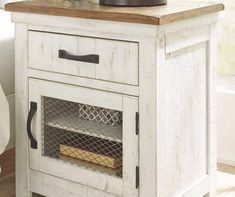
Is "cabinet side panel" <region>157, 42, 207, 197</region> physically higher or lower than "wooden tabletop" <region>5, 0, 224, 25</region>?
lower

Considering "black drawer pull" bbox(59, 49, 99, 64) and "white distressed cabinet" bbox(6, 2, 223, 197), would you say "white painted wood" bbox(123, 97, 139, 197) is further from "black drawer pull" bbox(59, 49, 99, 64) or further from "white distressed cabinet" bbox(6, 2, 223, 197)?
"black drawer pull" bbox(59, 49, 99, 64)

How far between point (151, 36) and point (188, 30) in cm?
18

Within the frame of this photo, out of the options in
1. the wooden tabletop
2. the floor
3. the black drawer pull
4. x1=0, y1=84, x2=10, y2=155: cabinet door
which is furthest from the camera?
the floor

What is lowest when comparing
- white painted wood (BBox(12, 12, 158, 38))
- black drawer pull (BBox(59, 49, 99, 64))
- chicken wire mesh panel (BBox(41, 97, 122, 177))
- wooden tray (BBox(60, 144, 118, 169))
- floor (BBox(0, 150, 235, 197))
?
floor (BBox(0, 150, 235, 197))

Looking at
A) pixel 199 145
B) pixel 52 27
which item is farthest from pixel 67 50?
pixel 199 145

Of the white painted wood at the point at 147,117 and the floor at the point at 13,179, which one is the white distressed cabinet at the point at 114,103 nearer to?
the white painted wood at the point at 147,117

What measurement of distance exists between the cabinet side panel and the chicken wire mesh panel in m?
0.14

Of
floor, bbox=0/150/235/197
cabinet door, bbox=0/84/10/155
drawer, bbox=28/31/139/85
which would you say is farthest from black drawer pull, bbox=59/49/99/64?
floor, bbox=0/150/235/197

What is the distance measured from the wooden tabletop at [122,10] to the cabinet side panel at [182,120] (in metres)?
0.12

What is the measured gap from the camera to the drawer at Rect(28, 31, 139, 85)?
4.89 feet

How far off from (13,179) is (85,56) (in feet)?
2.30

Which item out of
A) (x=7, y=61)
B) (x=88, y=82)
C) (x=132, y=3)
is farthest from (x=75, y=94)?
(x=7, y=61)

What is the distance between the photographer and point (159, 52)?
1.46 metres

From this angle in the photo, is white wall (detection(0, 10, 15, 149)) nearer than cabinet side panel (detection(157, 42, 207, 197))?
No
